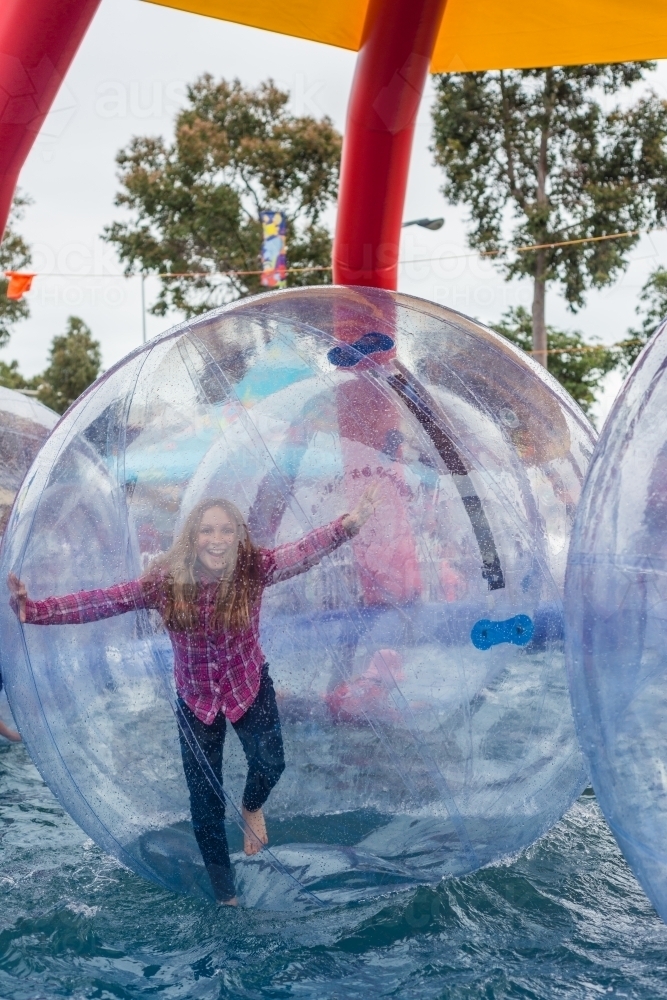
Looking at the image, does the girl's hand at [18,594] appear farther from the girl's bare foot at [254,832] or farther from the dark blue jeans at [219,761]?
the girl's bare foot at [254,832]

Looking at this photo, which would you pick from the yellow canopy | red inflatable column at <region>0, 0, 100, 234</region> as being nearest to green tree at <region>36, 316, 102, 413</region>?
the yellow canopy

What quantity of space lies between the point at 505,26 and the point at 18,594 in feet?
14.7

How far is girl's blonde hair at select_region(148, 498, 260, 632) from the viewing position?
8.77ft

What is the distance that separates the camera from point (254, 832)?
2.72m

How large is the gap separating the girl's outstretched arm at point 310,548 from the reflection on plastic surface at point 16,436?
2279 mm

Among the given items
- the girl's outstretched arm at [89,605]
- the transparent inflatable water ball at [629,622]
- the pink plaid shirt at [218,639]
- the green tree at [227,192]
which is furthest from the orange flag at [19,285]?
the transparent inflatable water ball at [629,622]

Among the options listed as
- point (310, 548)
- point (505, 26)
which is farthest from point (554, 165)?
point (310, 548)

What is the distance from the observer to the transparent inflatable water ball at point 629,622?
2.07m

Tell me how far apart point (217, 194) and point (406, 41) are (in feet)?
54.8

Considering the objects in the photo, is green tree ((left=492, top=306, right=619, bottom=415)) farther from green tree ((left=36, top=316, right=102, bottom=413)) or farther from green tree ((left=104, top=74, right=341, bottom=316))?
green tree ((left=36, top=316, right=102, bottom=413))

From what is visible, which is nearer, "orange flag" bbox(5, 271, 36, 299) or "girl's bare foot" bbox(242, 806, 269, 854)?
"girl's bare foot" bbox(242, 806, 269, 854)

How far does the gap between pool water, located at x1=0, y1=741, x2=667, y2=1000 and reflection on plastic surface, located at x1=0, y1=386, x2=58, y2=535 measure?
75.3 inches

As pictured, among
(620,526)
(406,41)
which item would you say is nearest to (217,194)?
(406,41)

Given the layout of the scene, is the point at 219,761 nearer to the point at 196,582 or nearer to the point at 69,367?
the point at 196,582
